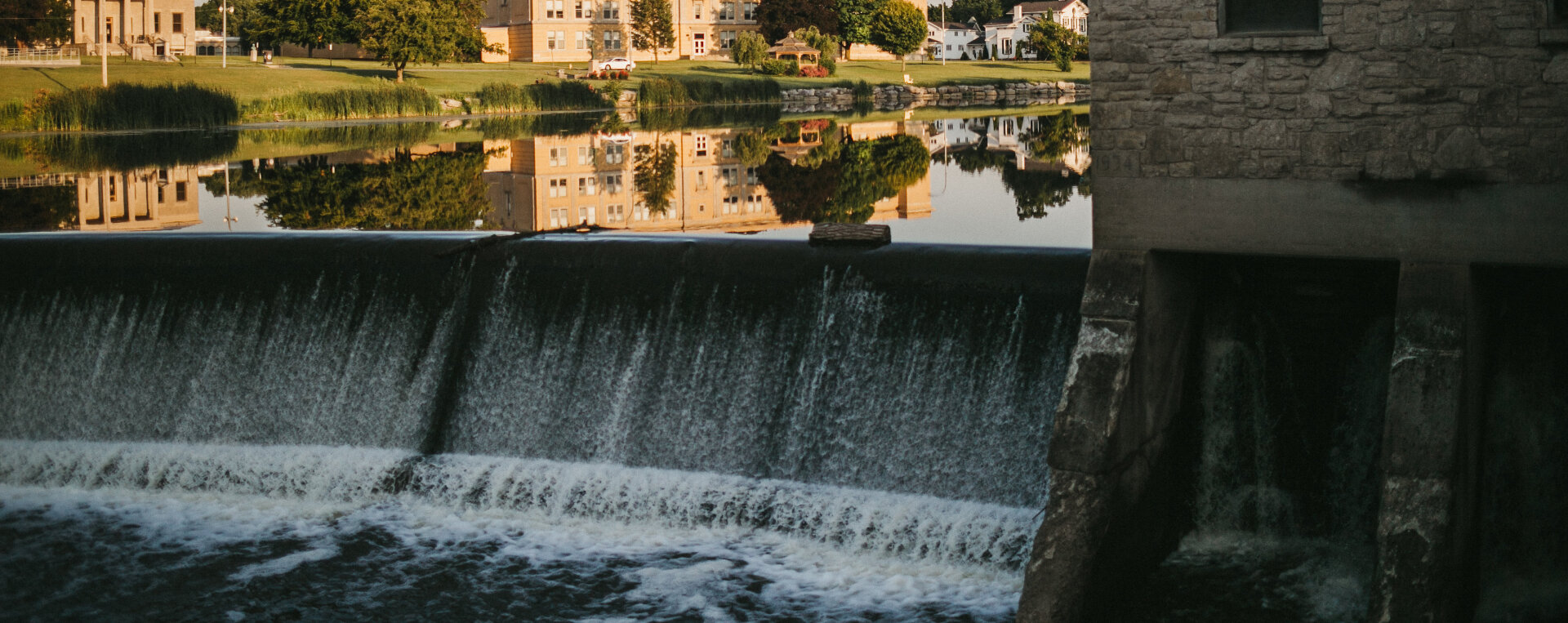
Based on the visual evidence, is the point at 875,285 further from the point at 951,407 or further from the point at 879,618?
the point at 879,618

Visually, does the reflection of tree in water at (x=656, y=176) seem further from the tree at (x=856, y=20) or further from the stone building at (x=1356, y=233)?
the tree at (x=856, y=20)

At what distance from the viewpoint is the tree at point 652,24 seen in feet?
282

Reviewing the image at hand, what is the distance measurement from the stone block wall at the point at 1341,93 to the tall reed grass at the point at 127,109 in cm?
3618

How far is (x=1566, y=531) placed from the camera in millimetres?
8922

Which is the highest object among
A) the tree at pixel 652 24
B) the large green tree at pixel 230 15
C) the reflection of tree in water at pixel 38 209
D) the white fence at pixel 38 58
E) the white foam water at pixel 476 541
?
the large green tree at pixel 230 15

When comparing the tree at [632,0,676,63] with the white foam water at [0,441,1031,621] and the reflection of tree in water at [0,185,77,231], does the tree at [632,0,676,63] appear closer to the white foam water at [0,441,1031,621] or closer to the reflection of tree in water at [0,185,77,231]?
the reflection of tree in water at [0,185,77,231]

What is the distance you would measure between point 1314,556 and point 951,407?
268cm

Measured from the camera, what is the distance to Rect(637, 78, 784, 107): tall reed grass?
61438 millimetres

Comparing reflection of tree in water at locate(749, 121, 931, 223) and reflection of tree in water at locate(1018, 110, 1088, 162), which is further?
reflection of tree in water at locate(1018, 110, 1088, 162)

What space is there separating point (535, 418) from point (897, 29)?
84.3 meters

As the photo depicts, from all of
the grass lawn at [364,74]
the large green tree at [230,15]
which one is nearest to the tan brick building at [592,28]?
the grass lawn at [364,74]

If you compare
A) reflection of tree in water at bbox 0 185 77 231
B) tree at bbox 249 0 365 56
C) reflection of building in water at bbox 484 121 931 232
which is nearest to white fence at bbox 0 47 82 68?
tree at bbox 249 0 365 56

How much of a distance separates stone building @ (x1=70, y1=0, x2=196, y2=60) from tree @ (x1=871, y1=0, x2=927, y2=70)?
131 feet

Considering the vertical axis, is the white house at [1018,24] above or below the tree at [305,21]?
above
